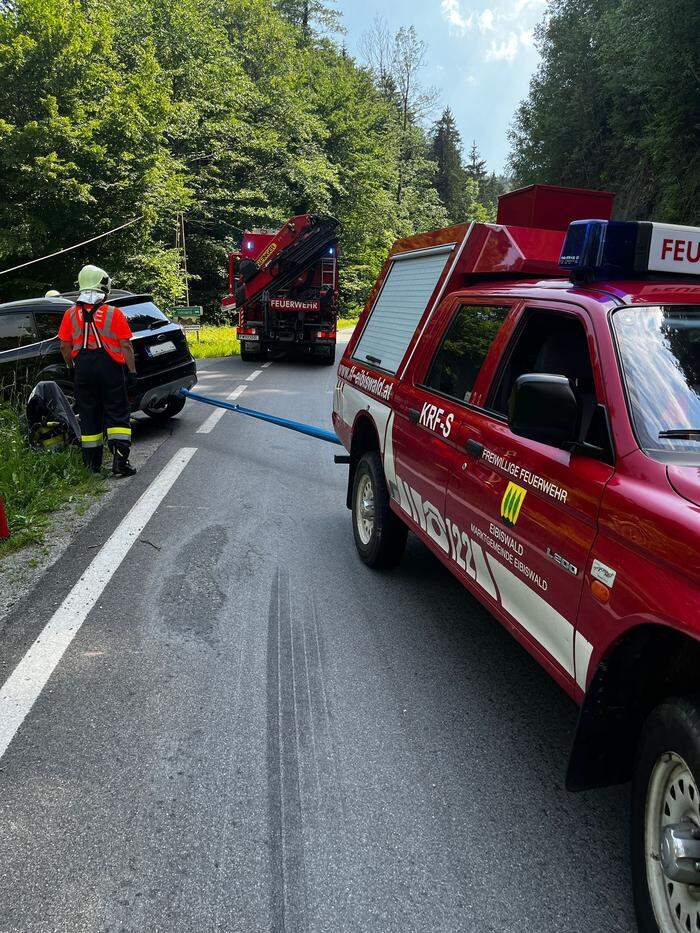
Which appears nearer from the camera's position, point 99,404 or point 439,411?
point 439,411

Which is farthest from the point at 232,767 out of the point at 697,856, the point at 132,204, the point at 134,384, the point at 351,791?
the point at 132,204

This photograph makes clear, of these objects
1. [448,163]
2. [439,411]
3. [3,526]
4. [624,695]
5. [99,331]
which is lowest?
[3,526]

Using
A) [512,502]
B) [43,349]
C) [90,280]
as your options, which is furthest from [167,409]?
[512,502]

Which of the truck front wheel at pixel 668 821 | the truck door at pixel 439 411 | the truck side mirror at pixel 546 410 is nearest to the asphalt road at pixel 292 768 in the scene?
the truck front wheel at pixel 668 821

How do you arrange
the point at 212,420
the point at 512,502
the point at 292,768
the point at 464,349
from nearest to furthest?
the point at 512,502 → the point at 292,768 → the point at 464,349 → the point at 212,420

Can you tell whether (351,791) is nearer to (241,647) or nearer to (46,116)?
(241,647)

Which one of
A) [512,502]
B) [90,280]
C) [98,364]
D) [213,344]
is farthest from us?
[213,344]

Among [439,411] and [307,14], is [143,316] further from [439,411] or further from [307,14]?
[307,14]

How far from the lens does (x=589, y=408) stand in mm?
2449

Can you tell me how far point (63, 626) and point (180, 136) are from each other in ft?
78.9

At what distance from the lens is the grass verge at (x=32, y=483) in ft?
17.9

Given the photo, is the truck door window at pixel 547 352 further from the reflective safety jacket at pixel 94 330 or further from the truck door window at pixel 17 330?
the truck door window at pixel 17 330

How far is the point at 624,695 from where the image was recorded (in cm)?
207

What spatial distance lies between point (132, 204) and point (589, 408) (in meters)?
18.7
